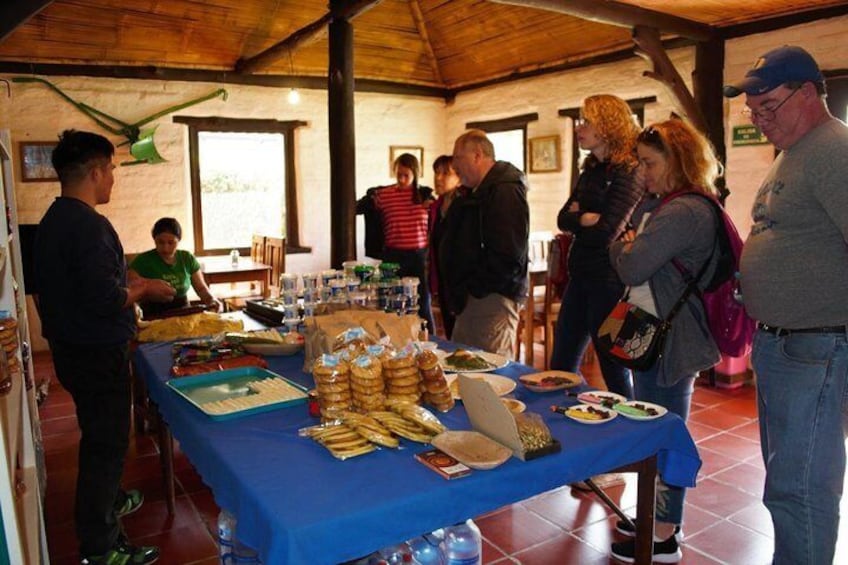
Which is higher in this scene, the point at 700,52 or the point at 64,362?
the point at 700,52

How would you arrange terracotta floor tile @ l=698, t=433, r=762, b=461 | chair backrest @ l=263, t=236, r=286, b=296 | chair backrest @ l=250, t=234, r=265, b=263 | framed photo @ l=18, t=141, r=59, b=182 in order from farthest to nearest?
chair backrest @ l=250, t=234, r=265, b=263, chair backrest @ l=263, t=236, r=286, b=296, framed photo @ l=18, t=141, r=59, b=182, terracotta floor tile @ l=698, t=433, r=762, b=461

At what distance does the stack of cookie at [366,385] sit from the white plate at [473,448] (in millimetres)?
238

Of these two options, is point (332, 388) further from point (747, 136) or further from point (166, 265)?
point (747, 136)

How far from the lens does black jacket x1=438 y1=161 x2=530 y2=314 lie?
9.25ft

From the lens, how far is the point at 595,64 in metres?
6.07

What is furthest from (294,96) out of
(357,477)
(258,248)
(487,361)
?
(357,477)

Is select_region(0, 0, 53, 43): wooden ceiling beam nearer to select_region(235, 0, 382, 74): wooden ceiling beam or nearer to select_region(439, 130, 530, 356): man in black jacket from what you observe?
select_region(235, 0, 382, 74): wooden ceiling beam

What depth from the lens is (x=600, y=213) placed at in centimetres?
273

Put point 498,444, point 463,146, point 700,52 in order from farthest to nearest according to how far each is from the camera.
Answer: point 700,52 < point 463,146 < point 498,444

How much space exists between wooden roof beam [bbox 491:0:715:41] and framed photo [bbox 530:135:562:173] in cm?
179

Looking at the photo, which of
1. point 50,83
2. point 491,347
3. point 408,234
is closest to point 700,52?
point 408,234

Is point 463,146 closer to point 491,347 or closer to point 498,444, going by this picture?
point 491,347

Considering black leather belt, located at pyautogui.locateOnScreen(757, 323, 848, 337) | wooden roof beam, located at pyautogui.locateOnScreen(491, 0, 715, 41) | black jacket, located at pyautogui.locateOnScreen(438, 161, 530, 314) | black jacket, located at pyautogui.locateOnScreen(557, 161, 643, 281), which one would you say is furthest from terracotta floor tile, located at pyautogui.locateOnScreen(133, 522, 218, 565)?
wooden roof beam, located at pyautogui.locateOnScreen(491, 0, 715, 41)

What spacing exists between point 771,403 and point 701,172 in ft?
2.44
